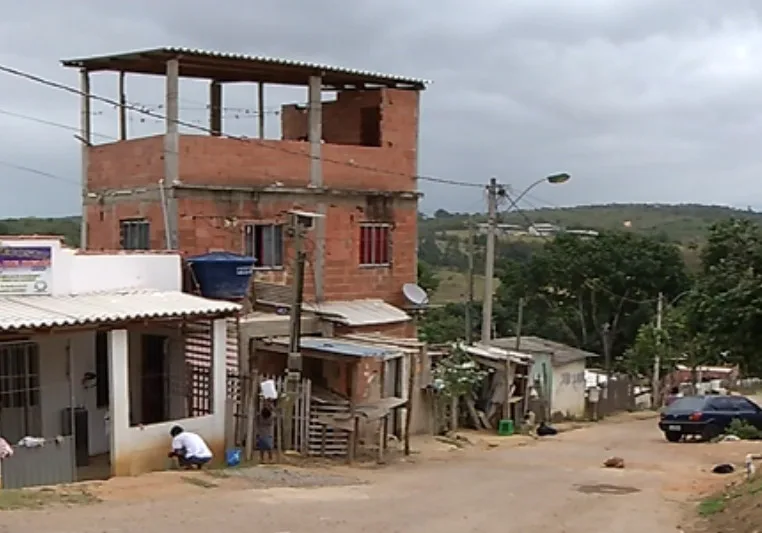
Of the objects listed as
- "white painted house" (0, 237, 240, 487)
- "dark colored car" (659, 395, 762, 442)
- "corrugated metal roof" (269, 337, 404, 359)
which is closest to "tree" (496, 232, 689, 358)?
"dark colored car" (659, 395, 762, 442)

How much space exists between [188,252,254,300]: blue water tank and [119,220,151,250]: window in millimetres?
2638

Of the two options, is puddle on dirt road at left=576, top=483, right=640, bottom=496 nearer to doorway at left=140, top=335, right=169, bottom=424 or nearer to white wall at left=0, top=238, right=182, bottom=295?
doorway at left=140, top=335, right=169, bottom=424

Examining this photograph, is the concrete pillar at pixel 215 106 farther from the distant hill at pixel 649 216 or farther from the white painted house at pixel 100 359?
the distant hill at pixel 649 216

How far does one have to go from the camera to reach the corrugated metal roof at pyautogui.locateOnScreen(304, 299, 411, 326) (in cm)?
2322

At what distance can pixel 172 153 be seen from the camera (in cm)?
2195

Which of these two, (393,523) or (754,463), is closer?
(393,523)

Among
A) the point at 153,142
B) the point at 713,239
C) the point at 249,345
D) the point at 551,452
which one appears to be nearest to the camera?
the point at 249,345

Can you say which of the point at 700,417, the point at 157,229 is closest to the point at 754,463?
the point at 700,417

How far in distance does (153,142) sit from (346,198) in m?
4.82

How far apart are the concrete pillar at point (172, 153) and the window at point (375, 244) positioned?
17.0ft

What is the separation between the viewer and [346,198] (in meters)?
24.9

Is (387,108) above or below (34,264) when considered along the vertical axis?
above

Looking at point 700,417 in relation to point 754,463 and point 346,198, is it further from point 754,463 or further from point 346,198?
point 346,198

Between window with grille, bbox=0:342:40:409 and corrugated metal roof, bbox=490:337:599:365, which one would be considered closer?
window with grille, bbox=0:342:40:409
